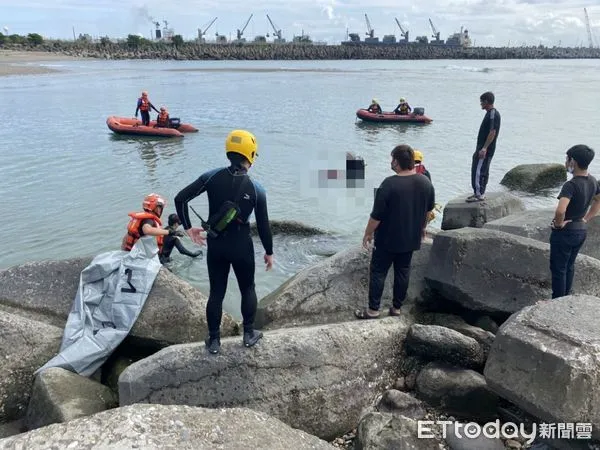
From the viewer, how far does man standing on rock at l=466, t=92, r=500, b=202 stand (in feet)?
30.0

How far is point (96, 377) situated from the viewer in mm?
5711

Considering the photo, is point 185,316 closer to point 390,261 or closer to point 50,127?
point 390,261

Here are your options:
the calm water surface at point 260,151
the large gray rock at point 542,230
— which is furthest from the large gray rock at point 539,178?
the large gray rock at point 542,230

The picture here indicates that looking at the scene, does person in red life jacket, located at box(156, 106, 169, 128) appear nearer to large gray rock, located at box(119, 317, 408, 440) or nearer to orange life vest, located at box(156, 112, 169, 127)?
orange life vest, located at box(156, 112, 169, 127)

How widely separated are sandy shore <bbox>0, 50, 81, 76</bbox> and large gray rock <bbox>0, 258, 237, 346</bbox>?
6309cm

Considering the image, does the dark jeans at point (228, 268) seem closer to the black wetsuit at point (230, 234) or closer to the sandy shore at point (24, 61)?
the black wetsuit at point (230, 234)

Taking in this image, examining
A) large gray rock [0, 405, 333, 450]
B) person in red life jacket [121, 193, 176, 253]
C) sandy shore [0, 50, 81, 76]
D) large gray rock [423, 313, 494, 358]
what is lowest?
large gray rock [423, 313, 494, 358]

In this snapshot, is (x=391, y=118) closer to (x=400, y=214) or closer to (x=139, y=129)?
(x=139, y=129)

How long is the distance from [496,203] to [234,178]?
24.3 feet

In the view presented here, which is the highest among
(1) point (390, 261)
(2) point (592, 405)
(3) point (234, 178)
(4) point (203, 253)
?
(3) point (234, 178)

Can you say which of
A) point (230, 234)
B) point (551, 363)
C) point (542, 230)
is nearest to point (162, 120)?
point (542, 230)

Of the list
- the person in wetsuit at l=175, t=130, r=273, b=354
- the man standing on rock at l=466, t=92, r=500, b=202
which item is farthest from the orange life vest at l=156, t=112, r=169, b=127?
the person in wetsuit at l=175, t=130, r=273, b=354

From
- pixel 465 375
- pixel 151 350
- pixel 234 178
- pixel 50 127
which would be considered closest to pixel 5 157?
pixel 50 127

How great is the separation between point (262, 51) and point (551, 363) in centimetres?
13164
